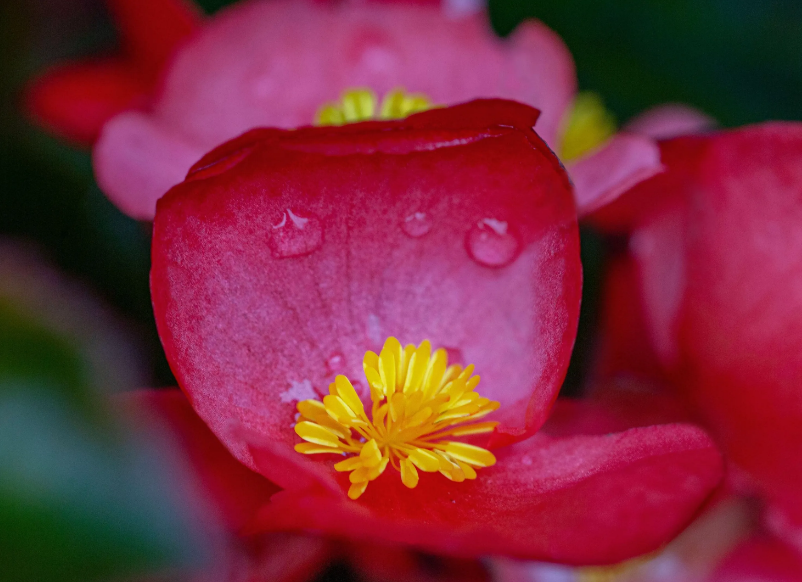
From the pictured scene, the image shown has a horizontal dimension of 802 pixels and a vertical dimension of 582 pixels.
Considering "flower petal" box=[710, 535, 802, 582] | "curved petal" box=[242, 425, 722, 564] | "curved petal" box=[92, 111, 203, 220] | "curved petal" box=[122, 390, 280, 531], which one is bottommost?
"flower petal" box=[710, 535, 802, 582]

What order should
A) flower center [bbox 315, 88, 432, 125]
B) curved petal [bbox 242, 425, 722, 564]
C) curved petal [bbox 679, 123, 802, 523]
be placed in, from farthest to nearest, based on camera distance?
flower center [bbox 315, 88, 432, 125] → curved petal [bbox 679, 123, 802, 523] → curved petal [bbox 242, 425, 722, 564]

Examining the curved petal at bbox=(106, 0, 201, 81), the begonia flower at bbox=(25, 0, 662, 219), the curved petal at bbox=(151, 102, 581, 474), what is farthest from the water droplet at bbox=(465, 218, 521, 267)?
the curved petal at bbox=(106, 0, 201, 81)

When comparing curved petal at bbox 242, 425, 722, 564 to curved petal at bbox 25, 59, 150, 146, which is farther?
curved petal at bbox 25, 59, 150, 146

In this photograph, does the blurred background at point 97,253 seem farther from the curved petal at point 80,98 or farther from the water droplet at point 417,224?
the water droplet at point 417,224

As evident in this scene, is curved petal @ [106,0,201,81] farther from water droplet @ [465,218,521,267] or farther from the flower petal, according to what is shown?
the flower petal

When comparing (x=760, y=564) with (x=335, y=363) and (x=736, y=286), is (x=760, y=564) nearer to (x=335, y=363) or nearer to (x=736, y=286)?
Result: (x=736, y=286)

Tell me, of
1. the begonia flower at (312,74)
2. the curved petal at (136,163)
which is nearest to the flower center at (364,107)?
the begonia flower at (312,74)

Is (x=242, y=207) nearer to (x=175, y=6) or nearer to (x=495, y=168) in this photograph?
(x=495, y=168)
